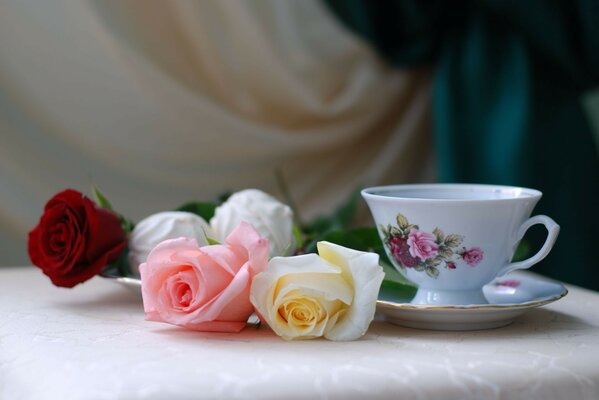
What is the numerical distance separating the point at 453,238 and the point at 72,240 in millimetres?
310

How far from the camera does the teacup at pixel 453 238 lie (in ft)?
1.89

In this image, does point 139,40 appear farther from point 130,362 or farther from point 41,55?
point 130,362

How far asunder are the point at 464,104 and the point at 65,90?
2.13ft

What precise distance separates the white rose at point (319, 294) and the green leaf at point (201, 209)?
20 centimetres

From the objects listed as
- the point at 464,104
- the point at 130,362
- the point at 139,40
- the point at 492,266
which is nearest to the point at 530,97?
the point at 464,104

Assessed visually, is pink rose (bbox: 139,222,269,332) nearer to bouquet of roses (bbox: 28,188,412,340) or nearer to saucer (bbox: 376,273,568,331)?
bouquet of roses (bbox: 28,188,412,340)

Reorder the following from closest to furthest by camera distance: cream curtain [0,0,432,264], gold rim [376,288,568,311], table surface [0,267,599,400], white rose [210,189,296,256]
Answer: table surface [0,267,599,400] → gold rim [376,288,568,311] → white rose [210,189,296,256] → cream curtain [0,0,432,264]

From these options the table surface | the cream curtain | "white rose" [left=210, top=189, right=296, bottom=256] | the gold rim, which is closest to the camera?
the table surface

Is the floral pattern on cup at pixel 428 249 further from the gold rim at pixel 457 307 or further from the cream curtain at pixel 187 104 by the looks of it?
the cream curtain at pixel 187 104

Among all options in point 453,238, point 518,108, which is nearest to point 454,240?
point 453,238

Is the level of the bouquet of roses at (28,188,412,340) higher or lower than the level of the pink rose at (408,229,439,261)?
lower

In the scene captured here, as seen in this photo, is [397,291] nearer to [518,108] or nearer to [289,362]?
[289,362]

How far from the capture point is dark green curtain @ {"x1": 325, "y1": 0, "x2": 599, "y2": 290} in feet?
4.20

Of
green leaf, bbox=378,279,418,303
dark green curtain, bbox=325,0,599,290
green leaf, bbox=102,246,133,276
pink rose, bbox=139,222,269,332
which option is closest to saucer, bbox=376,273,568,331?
green leaf, bbox=378,279,418,303
